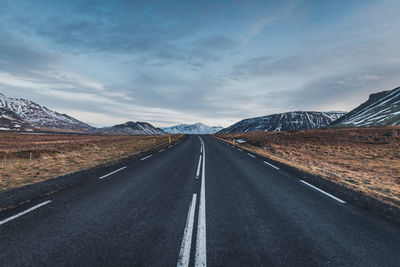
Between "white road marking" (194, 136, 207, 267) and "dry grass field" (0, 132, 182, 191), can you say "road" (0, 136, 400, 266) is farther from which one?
"dry grass field" (0, 132, 182, 191)

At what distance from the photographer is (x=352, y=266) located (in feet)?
9.75

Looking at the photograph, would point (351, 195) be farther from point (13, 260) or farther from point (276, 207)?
point (13, 260)

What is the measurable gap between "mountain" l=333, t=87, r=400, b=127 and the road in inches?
5120

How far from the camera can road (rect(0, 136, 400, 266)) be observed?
3.06 meters

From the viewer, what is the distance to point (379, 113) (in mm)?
133625

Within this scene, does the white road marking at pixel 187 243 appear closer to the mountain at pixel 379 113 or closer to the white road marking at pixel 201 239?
the white road marking at pixel 201 239

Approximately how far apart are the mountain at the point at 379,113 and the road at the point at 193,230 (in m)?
130

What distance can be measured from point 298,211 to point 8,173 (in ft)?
42.2

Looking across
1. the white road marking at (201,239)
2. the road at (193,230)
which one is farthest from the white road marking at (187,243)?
Result: the white road marking at (201,239)

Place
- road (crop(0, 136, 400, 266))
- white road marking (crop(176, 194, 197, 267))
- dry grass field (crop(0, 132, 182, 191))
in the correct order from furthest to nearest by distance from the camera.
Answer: dry grass field (crop(0, 132, 182, 191))
road (crop(0, 136, 400, 266))
white road marking (crop(176, 194, 197, 267))

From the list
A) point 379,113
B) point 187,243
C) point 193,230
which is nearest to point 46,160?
point 193,230

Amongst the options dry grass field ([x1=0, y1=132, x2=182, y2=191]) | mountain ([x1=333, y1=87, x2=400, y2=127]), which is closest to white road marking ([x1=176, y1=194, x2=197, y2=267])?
dry grass field ([x1=0, y1=132, x2=182, y2=191])

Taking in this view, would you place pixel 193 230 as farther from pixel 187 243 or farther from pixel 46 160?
pixel 46 160

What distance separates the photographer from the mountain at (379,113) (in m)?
111
